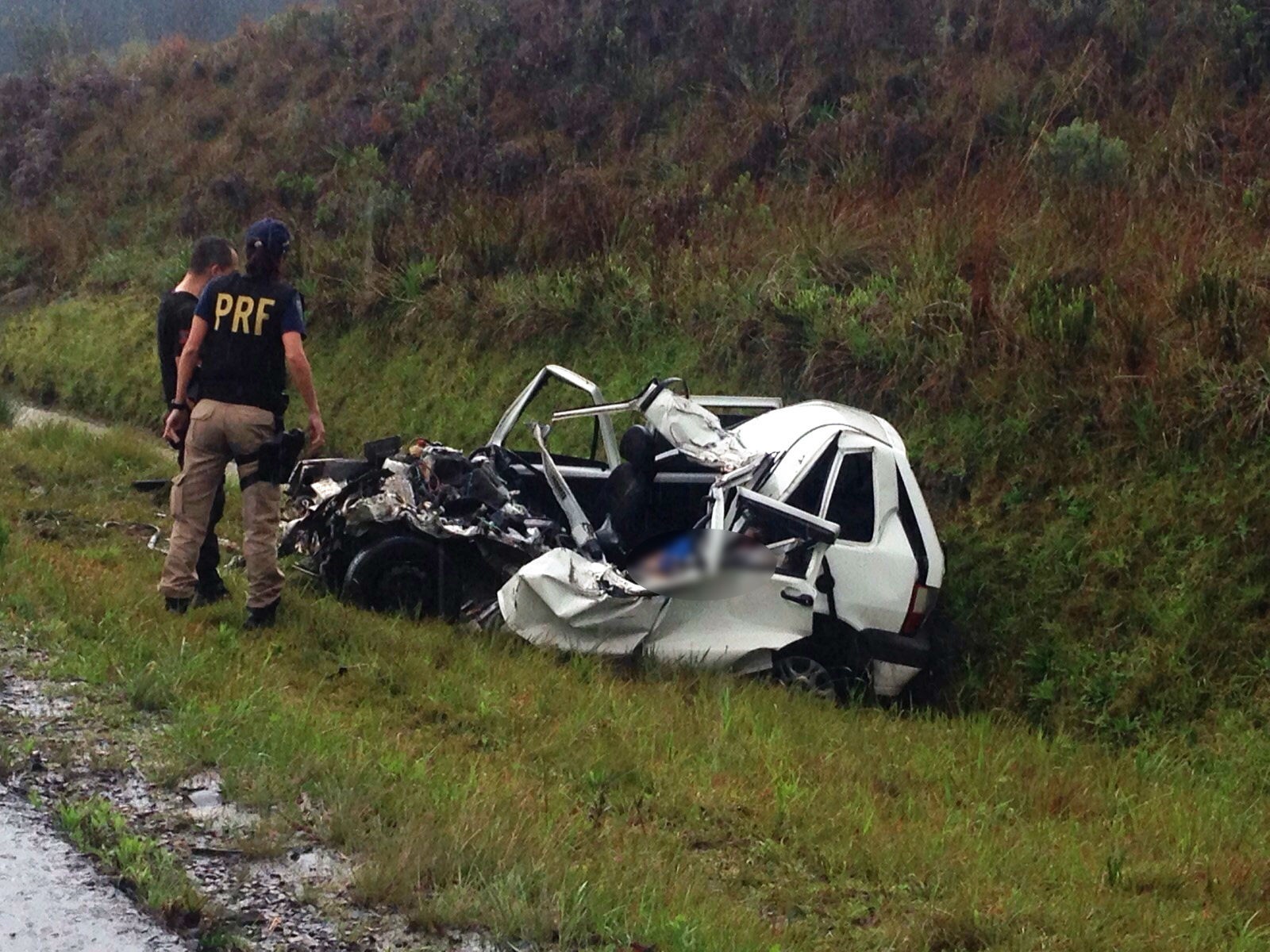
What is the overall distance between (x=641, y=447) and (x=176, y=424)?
256 cm

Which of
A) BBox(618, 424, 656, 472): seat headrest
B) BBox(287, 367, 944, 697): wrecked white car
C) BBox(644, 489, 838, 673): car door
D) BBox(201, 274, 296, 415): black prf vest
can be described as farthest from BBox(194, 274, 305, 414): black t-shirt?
BBox(644, 489, 838, 673): car door

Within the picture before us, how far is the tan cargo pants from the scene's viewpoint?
255 inches

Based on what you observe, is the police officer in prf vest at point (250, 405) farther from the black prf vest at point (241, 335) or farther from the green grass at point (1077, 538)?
the green grass at point (1077, 538)

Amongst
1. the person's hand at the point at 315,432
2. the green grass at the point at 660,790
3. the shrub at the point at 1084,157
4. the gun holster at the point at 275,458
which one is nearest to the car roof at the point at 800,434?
the green grass at the point at 660,790

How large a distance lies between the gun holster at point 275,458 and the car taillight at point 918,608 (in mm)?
3408

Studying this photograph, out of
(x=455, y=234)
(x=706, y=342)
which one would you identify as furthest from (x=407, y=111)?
(x=706, y=342)

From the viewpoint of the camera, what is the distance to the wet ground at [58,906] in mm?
3262

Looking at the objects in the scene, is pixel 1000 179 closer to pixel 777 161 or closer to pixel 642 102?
pixel 777 161

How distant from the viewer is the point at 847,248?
11188 millimetres

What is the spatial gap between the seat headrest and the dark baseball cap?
2.26 meters

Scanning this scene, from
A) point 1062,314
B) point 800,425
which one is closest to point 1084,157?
point 1062,314

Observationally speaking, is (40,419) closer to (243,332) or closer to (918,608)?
(243,332)

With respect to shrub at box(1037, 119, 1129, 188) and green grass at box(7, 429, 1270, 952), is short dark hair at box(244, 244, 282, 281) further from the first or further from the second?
shrub at box(1037, 119, 1129, 188)

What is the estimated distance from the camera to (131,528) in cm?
912
